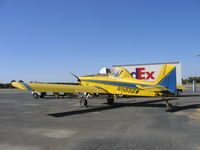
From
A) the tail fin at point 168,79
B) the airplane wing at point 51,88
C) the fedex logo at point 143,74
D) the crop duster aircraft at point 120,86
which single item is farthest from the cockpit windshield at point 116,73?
the fedex logo at point 143,74

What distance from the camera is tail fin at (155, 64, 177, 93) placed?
1213cm

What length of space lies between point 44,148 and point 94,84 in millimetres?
11064

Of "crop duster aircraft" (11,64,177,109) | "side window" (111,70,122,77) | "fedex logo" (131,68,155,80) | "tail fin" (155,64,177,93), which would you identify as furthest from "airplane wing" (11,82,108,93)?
"fedex logo" (131,68,155,80)

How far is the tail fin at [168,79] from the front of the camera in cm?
1213

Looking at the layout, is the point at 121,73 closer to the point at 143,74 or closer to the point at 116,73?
the point at 116,73

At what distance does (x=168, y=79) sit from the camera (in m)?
12.3

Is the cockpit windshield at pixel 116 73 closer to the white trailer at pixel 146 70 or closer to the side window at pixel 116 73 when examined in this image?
the side window at pixel 116 73

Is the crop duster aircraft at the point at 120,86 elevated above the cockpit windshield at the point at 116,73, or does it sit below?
below

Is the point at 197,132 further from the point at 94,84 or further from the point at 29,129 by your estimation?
the point at 94,84

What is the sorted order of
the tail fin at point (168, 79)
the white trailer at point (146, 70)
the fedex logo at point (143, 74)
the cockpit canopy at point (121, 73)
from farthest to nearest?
the fedex logo at point (143, 74) → the white trailer at point (146, 70) → the cockpit canopy at point (121, 73) → the tail fin at point (168, 79)

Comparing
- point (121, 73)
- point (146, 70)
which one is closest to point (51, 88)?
point (121, 73)

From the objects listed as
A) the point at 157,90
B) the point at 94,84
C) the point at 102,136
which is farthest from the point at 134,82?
the point at 102,136

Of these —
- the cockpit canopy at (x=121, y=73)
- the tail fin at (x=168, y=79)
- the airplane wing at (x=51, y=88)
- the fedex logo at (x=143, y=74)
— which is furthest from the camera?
the fedex logo at (x=143, y=74)

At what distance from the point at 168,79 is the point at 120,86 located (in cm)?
356
